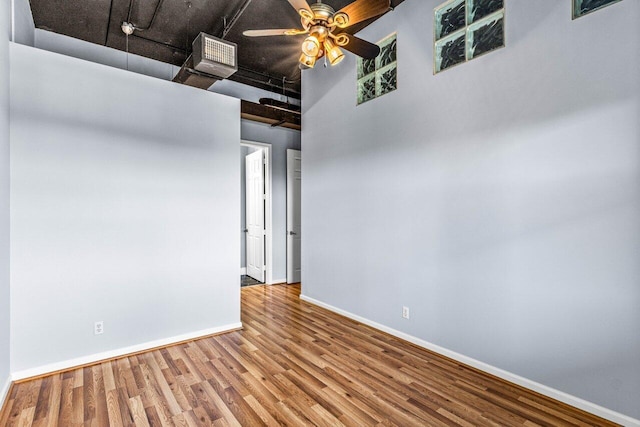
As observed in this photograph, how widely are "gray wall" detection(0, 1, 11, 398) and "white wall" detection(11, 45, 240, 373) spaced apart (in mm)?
112

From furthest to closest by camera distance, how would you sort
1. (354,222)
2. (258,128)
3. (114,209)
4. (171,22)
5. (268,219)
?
1. (268,219)
2. (258,128)
3. (354,222)
4. (171,22)
5. (114,209)

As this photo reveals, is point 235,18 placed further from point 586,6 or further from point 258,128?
point 586,6

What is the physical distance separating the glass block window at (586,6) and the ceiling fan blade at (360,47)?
4.50ft

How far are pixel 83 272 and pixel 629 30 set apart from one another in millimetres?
4444

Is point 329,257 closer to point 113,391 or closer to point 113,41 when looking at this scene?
point 113,391

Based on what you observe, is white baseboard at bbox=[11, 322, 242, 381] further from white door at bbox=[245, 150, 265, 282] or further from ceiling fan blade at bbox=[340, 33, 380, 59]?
ceiling fan blade at bbox=[340, 33, 380, 59]

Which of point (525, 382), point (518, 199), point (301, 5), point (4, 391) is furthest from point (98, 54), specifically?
point (525, 382)

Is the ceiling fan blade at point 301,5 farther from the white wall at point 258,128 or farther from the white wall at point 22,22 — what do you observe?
the white wall at point 258,128

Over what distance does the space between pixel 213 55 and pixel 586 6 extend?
3079 millimetres

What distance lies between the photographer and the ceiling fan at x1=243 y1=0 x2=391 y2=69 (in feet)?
7.47

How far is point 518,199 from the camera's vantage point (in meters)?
2.46

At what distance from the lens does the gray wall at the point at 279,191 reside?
18.9 feet

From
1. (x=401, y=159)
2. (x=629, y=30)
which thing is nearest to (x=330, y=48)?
(x=401, y=159)

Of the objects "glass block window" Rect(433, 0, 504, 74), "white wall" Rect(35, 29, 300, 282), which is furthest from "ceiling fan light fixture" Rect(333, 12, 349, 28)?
"white wall" Rect(35, 29, 300, 282)
